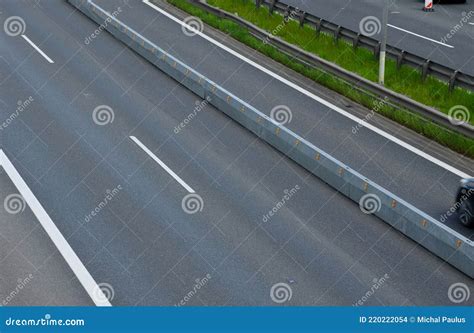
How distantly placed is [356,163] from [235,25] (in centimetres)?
1535

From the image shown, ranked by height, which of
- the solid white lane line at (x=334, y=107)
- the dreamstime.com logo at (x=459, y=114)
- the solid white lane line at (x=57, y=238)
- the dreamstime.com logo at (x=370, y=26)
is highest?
the dreamstime.com logo at (x=370, y=26)

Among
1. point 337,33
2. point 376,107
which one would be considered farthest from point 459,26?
point 376,107

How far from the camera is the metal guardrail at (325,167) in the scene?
802 inches

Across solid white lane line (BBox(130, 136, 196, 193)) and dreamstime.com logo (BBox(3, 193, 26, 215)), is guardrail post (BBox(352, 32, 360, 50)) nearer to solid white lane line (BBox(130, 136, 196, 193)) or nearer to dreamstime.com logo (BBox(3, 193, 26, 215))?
solid white lane line (BBox(130, 136, 196, 193))

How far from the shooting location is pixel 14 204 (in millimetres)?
23938

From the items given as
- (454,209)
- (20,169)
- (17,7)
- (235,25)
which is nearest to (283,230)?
(454,209)

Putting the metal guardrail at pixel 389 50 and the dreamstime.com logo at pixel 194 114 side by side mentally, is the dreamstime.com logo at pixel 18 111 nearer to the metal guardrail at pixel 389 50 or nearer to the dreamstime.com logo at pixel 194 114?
the dreamstime.com logo at pixel 194 114

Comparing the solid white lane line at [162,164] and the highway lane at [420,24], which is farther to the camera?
the highway lane at [420,24]

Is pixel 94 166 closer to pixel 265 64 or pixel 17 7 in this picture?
pixel 265 64

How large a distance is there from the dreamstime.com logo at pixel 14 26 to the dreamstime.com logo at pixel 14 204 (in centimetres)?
1725

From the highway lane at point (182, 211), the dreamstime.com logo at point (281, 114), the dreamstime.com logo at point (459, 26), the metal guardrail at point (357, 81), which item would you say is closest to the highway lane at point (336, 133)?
the dreamstime.com logo at point (281, 114)

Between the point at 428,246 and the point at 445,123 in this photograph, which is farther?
the point at 445,123

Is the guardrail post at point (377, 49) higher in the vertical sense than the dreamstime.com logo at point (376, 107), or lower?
higher

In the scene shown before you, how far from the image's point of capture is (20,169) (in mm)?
26203
